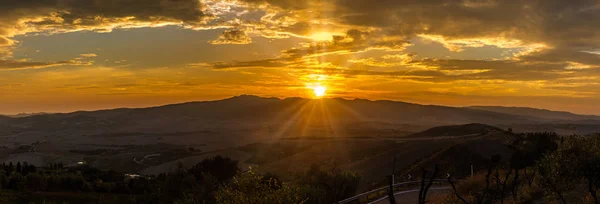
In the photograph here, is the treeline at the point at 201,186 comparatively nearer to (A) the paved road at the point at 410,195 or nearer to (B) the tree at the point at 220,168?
(B) the tree at the point at 220,168

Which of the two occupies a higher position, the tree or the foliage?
the foliage

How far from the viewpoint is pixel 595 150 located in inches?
1067

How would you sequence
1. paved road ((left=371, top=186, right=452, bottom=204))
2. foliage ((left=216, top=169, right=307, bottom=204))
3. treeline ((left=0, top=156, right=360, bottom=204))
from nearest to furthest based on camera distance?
foliage ((left=216, top=169, right=307, bottom=204))
treeline ((left=0, top=156, right=360, bottom=204))
paved road ((left=371, top=186, right=452, bottom=204))

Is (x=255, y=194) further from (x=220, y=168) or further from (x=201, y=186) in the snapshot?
(x=220, y=168)

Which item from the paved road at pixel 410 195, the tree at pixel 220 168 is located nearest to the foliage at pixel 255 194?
the paved road at pixel 410 195

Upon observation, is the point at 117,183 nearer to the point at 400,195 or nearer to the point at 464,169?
the point at 400,195

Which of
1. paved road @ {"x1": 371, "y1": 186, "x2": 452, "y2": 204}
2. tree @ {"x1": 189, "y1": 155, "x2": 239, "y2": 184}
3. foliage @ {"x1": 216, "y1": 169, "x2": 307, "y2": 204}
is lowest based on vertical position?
tree @ {"x1": 189, "y1": 155, "x2": 239, "y2": 184}

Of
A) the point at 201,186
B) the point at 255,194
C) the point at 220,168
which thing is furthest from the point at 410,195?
the point at 220,168

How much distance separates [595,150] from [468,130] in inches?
5880

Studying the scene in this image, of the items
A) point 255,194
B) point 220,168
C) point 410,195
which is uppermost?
point 255,194

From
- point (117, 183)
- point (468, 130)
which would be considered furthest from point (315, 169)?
point (468, 130)

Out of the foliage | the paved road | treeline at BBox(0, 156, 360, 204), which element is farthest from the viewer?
the paved road

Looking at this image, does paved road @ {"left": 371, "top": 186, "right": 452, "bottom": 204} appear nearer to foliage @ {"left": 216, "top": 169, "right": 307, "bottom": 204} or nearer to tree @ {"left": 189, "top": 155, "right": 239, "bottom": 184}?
foliage @ {"left": 216, "top": 169, "right": 307, "bottom": 204}

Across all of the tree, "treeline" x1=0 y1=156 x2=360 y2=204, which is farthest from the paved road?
the tree
